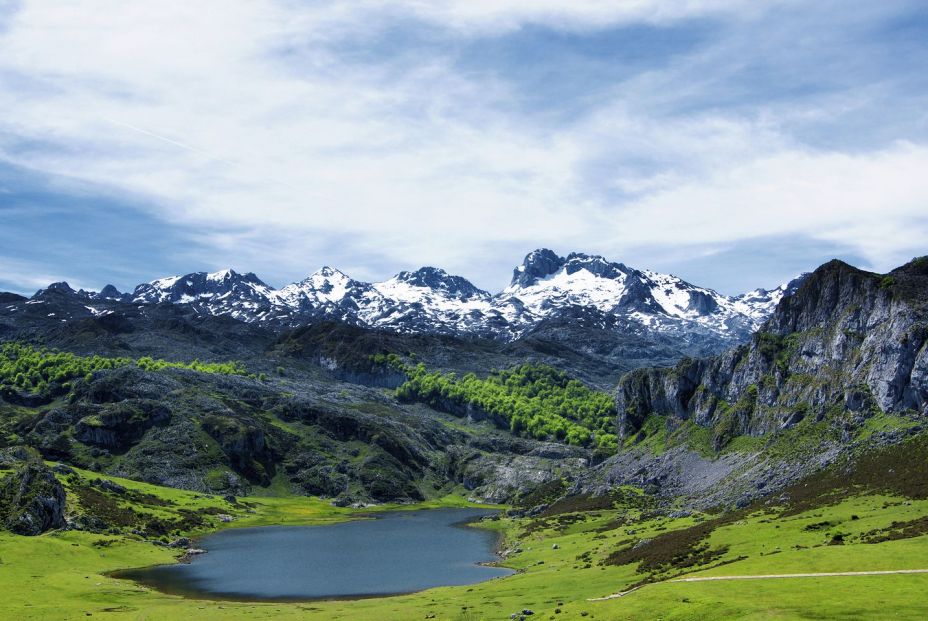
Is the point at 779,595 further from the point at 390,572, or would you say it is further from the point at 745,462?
the point at 745,462

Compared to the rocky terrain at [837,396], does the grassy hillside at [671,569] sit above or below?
below

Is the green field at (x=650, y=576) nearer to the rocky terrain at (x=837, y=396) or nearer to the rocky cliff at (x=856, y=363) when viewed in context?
the rocky terrain at (x=837, y=396)

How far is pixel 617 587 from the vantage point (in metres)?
91.9

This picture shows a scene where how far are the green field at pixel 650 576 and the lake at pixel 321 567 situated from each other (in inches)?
359

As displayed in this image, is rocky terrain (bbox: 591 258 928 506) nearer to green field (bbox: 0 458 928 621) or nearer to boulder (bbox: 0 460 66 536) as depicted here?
green field (bbox: 0 458 928 621)

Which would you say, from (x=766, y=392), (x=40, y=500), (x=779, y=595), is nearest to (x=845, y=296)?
(x=766, y=392)

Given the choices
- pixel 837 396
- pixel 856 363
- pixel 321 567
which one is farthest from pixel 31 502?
pixel 856 363

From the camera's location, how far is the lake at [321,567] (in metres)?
122

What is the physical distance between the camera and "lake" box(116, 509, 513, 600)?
122 m

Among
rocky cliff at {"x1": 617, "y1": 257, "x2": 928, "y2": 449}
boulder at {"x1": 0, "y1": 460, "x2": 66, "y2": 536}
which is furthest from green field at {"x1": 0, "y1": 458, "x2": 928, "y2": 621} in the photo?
rocky cliff at {"x1": 617, "y1": 257, "x2": 928, "y2": 449}

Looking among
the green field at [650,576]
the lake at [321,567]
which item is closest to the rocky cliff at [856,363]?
the green field at [650,576]

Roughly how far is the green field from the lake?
29.9ft

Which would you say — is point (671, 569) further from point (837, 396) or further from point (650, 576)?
point (837, 396)

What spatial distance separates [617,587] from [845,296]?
14002cm
